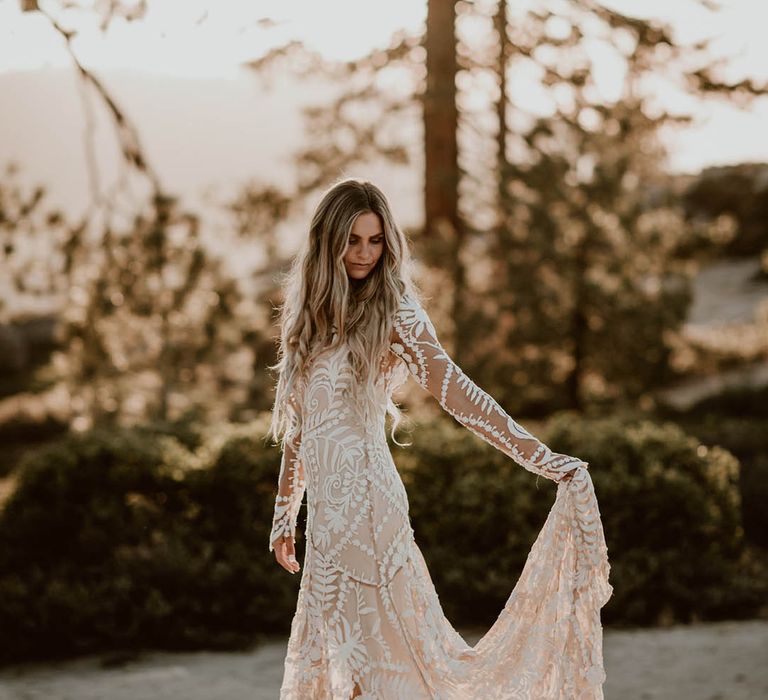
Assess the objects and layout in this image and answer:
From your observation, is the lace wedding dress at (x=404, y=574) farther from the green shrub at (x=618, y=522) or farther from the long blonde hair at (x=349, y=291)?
the green shrub at (x=618, y=522)

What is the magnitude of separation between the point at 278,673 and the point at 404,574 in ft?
8.88

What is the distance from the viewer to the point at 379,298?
353cm

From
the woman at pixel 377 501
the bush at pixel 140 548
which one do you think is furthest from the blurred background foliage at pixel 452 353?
the woman at pixel 377 501

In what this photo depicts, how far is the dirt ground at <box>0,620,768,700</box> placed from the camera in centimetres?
555

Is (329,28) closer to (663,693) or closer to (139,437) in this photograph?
(139,437)

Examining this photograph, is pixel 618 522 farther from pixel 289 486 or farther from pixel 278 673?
pixel 289 486

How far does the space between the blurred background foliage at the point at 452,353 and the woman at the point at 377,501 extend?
9.61 ft

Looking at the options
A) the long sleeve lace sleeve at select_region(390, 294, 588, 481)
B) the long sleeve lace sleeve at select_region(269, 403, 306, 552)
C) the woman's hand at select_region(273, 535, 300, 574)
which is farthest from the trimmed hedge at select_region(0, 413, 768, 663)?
the long sleeve lace sleeve at select_region(390, 294, 588, 481)

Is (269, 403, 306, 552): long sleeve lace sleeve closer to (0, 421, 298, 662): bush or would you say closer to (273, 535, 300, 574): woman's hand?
(273, 535, 300, 574): woman's hand

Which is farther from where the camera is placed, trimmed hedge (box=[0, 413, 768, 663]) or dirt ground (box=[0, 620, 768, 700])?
trimmed hedge (box=[0, 413, 768, 663])

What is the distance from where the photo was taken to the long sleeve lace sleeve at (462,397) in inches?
137

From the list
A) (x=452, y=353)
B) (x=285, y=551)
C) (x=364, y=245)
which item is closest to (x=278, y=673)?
(x=285, y=551)

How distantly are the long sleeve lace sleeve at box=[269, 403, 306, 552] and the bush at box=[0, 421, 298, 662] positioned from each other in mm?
2687

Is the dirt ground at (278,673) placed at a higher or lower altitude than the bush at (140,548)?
lower
